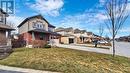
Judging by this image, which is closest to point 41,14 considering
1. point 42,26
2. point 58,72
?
point 42,26

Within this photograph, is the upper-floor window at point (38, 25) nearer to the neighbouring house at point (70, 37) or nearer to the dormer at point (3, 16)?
the dormer at point (3, 16)

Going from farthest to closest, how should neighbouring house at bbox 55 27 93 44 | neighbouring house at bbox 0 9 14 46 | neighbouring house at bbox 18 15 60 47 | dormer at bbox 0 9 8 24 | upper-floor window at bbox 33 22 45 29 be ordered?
neighbouring house at bbox 55 27 93 44, upper-floor window at bbox 33 22 45 29, neighbouring house at bbox 18 15 60 47, dormer at bbox 0 9 8 24, neighbouring house at bbox 0 9 14 46

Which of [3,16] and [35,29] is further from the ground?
[3,16]

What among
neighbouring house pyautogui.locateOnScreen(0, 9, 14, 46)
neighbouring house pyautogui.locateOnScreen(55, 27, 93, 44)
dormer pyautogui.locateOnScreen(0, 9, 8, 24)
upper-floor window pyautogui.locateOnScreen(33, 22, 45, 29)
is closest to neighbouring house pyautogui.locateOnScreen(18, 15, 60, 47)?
upper-floor window pyautogui.locateOnScreen(33, 22, 45, 29)

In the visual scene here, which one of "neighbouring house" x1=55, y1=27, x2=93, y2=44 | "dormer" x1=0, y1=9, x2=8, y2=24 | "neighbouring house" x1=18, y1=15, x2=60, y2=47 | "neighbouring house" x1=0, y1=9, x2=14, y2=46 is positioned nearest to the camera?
"neighbouring house" x1=0, y1=9, x2=14, y2=46

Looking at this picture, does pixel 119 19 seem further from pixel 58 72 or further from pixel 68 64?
pixel 58 72

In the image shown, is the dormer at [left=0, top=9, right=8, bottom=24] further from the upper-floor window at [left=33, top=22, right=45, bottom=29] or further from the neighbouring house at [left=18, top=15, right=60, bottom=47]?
the upper-floor window at [left=33, top=22, right=45, bottom=29]

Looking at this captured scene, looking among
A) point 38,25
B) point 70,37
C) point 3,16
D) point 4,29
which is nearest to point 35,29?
point 38,25

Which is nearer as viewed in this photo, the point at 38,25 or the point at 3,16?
the point at 3,16

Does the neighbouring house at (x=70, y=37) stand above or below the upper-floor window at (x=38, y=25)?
below

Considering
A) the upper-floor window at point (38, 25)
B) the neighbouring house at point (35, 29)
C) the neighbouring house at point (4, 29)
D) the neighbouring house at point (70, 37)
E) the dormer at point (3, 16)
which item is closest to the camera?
the neighbouring house at point (4, 29)

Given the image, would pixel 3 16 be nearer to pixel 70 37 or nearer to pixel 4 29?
pixel 4 29

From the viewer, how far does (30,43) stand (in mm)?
34781

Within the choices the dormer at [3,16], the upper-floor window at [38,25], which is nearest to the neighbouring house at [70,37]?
the upper-floor window at [38,25]
